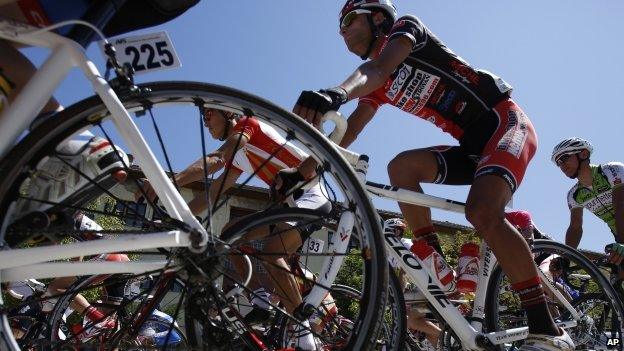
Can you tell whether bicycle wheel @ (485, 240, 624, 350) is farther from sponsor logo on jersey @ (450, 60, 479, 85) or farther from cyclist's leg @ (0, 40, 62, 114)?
cyclist's leg @ (0, 40, 62, 114)

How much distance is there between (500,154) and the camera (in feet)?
12.6

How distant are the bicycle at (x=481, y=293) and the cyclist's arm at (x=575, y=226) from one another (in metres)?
2.84

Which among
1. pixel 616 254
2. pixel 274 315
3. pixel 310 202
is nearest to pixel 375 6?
pixel 310 202

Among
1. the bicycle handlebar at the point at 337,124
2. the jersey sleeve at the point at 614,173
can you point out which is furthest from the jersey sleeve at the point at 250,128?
the jersey sleeve at the point at 614,173

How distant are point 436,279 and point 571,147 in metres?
4.42

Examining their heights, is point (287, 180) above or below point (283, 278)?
above

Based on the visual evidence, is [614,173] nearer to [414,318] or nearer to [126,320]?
[414,318]

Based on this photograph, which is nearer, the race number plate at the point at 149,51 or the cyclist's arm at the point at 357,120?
the race number plate at the point at 149,51

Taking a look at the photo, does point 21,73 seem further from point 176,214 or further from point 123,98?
point 176,214

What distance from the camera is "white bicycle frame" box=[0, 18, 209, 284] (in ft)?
6.70

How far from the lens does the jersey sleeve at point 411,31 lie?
3809 millimetres

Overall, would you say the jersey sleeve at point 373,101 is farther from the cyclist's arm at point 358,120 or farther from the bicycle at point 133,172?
the bicycle at point 133,172

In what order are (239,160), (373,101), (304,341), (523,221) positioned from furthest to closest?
1. (239,160)
2. (523,221)
3. (373,101)
4. (304,341)

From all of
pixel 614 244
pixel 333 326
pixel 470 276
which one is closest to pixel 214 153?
pixel 333 326
